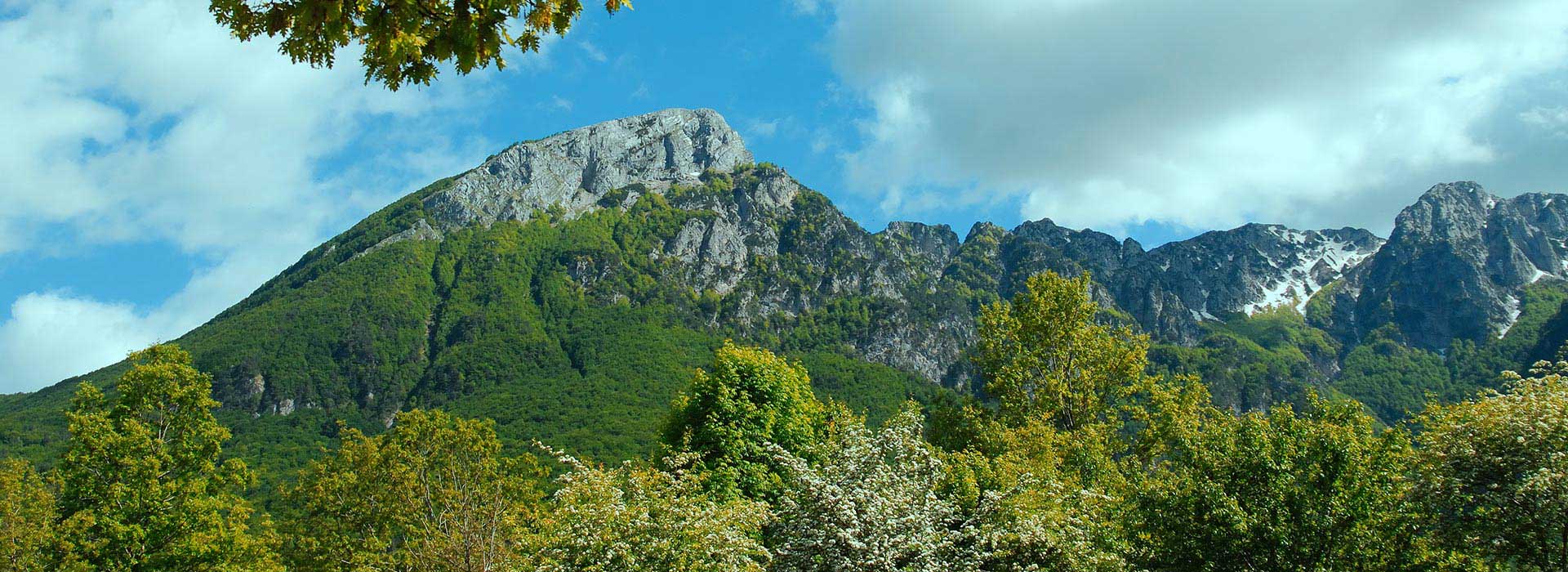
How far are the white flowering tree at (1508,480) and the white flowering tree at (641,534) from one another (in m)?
13.5

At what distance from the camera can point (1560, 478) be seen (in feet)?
52.0

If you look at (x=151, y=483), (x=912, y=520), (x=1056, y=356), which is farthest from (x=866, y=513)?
(x=151, y=483)

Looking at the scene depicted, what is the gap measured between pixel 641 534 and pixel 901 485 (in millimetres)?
5656

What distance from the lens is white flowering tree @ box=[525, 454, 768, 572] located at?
1655cm

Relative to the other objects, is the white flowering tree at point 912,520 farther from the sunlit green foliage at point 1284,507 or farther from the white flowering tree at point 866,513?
the sunlit green foliage at point 1284,507

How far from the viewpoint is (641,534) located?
1698 cm

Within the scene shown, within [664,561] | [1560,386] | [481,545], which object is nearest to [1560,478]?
[1560,386]

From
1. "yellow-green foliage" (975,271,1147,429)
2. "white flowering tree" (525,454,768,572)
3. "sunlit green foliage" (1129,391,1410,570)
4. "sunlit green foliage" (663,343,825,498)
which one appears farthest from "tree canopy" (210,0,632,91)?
"yellow-green foliage" (975,271,1147,429)

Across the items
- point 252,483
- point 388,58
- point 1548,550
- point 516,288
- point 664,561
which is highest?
point 516,288

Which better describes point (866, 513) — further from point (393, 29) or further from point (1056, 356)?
point (1056, 356)

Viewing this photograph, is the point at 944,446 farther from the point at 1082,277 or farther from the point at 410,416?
the point at 410,416

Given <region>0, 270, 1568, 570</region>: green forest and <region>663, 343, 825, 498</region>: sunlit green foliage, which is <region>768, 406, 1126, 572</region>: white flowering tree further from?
<region>663, 343, 825, 498</region>: sunlit green foliage

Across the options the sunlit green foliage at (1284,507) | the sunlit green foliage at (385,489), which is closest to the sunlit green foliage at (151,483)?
the sunlit green foliage at (385,489)

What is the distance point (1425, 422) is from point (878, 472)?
13.0 metres
